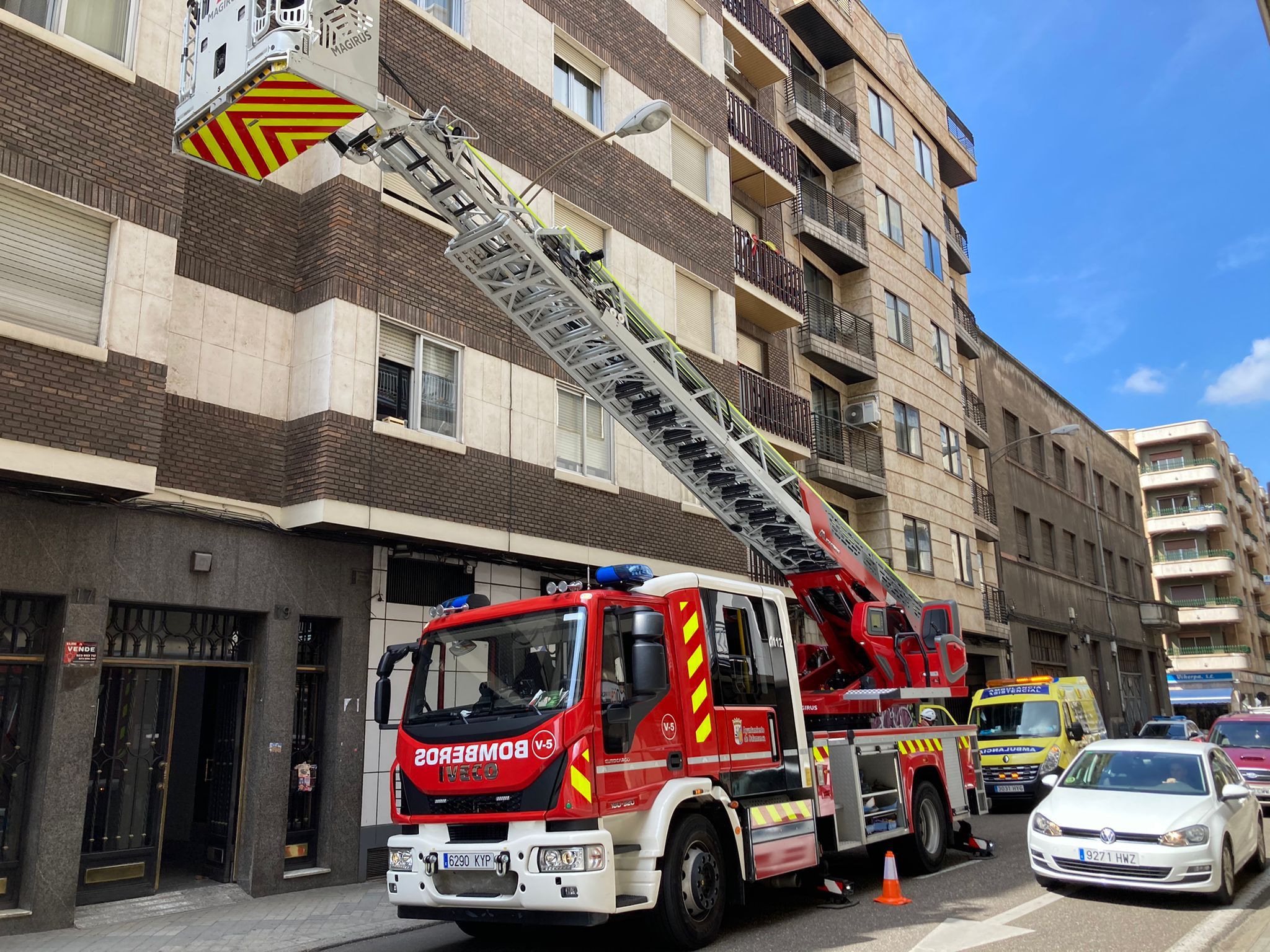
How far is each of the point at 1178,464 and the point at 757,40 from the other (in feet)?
184

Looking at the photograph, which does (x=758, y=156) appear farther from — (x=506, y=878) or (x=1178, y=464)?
(x=1178, y=464)

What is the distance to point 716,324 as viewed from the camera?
19.6 metres

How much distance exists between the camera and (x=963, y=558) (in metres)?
29.4

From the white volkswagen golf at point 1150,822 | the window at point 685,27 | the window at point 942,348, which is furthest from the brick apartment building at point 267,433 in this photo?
the window at point 942,348

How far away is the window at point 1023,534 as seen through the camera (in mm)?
35500

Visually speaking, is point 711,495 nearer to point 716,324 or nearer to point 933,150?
point 716,324

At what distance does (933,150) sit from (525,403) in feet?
80.6

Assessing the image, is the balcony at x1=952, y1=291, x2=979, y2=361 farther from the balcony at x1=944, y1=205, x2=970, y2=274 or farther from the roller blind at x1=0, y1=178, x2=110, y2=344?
the roller blind at x1=0, y1=178, x2=110, y2=344

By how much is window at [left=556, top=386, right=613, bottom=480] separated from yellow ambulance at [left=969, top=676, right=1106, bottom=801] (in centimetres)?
848

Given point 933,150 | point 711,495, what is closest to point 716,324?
point 711,495

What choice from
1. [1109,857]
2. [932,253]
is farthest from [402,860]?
[932,253]

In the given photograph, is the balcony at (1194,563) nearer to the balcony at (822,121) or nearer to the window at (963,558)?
the window at (963,558)

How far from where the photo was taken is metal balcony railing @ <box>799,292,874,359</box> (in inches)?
1011

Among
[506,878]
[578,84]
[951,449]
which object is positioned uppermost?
[578,84]
